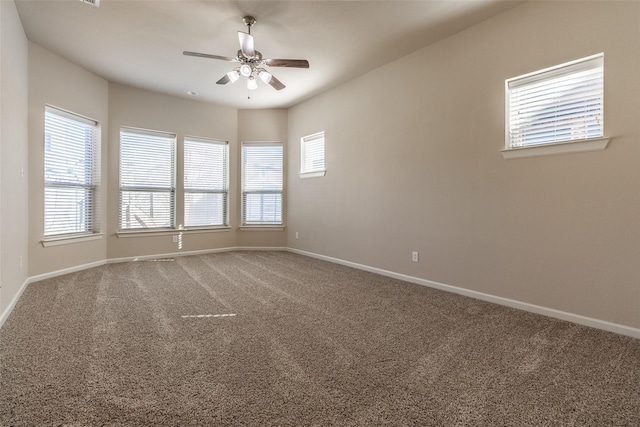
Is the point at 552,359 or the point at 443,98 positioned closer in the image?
the point at 552,359

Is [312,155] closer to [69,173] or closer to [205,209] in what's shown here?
[205,209]

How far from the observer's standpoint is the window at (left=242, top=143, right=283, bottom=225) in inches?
261

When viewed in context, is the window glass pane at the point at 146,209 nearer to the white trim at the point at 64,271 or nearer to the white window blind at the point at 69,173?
the white window blind at the point at 69,173

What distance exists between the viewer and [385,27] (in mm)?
3471

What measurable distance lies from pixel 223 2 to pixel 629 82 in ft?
11.3

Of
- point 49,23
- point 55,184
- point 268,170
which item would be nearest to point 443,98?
point 268,170

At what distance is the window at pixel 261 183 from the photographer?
6.63 metres

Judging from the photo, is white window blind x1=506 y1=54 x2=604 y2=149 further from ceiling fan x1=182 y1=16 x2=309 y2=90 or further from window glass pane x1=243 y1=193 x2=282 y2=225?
window glass pane x1=243 y1=193 x2=282 y2=225

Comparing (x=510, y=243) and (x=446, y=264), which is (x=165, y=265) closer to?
(x=446, y=264)

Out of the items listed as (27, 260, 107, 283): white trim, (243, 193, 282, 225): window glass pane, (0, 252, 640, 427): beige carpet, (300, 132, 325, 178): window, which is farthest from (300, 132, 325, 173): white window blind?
(27, 260, 107, 283): white trim

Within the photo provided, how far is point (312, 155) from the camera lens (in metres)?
6.02

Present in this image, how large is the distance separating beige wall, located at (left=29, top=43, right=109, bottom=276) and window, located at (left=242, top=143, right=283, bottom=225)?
8.19ft

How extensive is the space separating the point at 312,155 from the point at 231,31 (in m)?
2.74

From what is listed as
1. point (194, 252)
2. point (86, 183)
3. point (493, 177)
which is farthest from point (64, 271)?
point (493, 177)
